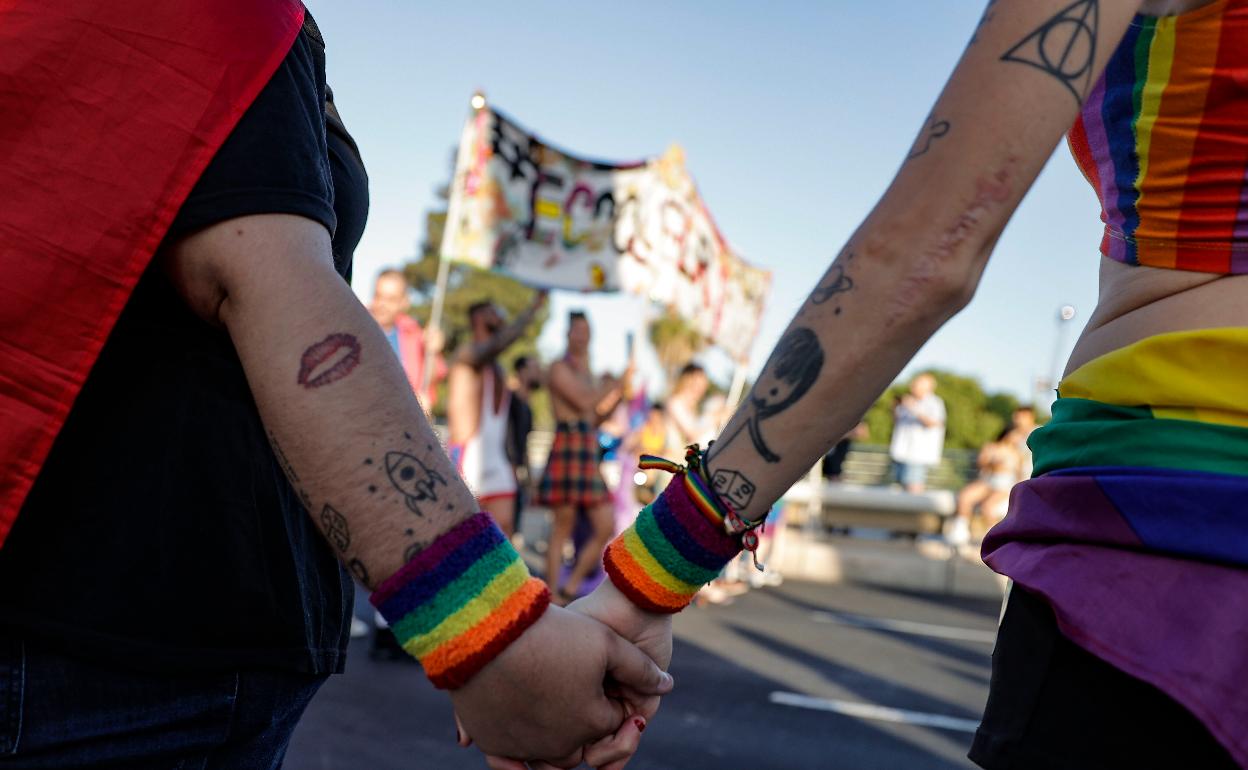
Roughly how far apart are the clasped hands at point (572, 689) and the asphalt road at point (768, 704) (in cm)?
265

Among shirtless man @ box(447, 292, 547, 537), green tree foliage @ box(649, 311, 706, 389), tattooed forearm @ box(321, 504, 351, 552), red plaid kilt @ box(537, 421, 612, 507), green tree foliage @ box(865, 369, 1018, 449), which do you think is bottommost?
green tree foliage @ box(865, 369, 1018, 449)

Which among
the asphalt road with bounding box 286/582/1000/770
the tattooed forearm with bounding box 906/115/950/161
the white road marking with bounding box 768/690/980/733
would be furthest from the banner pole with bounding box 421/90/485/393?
the tattooed forearm with bounding box 906/115/950/161

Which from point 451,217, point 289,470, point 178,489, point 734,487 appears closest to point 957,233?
point 734,487

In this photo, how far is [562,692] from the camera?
1.16m

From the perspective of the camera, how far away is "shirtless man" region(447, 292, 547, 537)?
5.89m

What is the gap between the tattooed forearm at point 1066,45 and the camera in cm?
101

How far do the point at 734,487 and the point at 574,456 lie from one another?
5.87 metres

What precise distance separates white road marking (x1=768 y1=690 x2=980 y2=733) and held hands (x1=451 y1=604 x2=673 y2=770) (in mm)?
3865

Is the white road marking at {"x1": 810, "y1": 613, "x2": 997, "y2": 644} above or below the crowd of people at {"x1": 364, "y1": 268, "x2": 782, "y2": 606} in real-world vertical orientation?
below

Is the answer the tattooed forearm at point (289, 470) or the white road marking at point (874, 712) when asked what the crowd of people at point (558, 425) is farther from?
the tattooed forearm at point (289, 470)

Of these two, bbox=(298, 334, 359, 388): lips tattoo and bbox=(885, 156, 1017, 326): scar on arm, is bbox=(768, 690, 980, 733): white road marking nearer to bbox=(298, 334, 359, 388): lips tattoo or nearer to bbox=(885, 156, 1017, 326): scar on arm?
bbox=(885, 156, 1017, 326): scar on arm

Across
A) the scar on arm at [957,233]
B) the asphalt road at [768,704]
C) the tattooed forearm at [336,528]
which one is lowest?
the asphalt road at [768,704]

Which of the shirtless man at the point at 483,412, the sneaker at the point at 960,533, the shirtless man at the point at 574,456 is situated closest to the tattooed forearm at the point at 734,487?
the shirtless man at the point at 483,412

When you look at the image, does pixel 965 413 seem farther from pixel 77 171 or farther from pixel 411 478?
pixel 77 171
